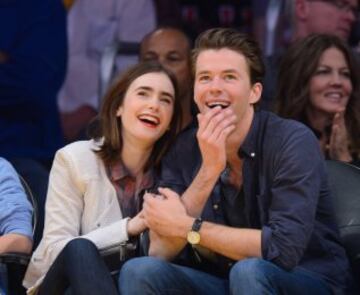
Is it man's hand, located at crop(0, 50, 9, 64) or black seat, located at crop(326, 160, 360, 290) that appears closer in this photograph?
black seat, located at crop(326, 160, 360, 290)

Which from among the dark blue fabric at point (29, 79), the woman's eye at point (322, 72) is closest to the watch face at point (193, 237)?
the woman's eye at point (322, 72)

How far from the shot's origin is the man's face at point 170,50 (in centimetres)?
633

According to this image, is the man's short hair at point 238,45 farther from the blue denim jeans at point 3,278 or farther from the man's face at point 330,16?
the man's face at point 330,16

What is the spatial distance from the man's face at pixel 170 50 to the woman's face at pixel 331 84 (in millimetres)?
772

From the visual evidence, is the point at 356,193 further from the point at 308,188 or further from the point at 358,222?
the point at 308,188

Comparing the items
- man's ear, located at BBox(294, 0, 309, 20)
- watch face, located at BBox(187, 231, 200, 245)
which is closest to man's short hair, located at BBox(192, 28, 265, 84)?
watch face, located at BBox(187, 231, 200, 245)

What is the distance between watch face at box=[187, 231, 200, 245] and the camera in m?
4.55

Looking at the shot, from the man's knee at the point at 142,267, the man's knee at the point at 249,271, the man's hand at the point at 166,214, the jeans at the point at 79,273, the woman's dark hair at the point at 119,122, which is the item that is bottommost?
the jeans at the point at 79,273

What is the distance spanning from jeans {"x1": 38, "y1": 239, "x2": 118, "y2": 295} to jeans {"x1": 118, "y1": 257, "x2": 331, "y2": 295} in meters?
0.08

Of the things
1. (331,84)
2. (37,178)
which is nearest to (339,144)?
(331,84)

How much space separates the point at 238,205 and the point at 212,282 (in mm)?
330

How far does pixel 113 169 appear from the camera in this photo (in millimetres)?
5156

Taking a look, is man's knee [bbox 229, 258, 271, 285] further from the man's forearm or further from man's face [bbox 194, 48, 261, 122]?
man's face [bbox 194, 48, 261, 122]

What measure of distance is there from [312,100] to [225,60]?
1.21 m
